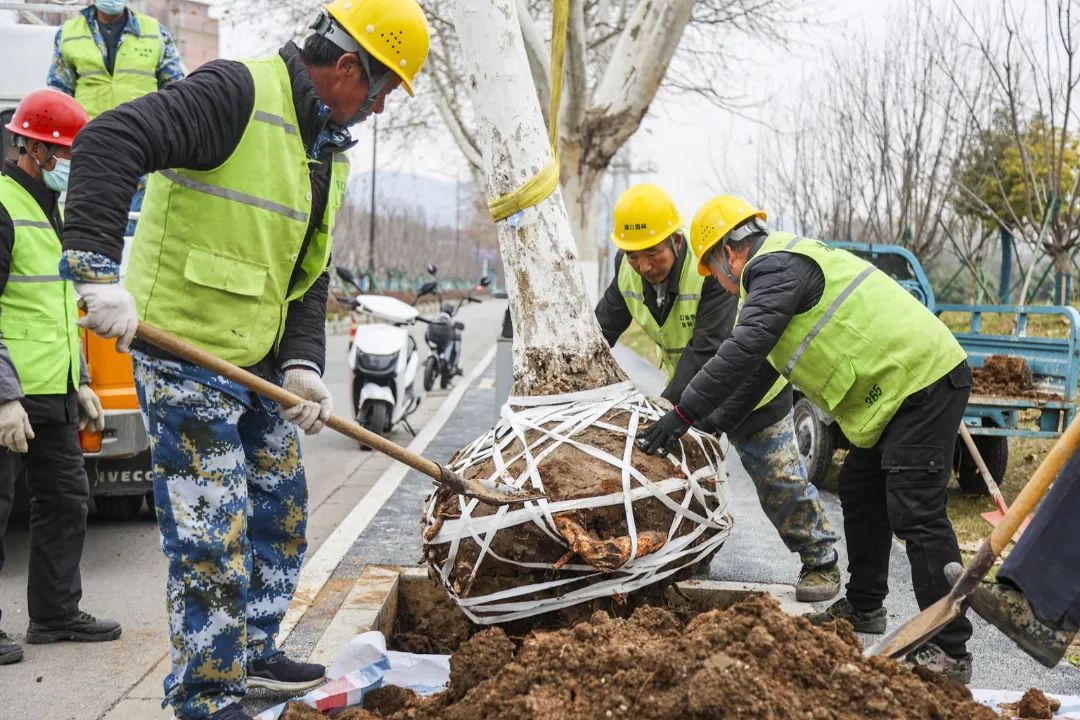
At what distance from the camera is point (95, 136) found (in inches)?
103

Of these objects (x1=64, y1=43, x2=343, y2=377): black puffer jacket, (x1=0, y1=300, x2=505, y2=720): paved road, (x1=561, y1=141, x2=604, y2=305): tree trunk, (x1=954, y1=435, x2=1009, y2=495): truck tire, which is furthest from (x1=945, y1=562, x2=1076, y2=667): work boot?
(x1=561, y1=141, x2=604, y2=305): tree trunk

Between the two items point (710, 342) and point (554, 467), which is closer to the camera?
point (554, 467)

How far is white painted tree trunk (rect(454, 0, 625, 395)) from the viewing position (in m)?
4.06

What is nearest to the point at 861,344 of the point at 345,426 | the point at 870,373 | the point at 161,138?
the point at 870,373

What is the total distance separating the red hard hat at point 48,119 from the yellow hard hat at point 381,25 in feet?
5.69

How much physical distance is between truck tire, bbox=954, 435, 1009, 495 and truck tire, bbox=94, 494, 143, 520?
5.47 metres

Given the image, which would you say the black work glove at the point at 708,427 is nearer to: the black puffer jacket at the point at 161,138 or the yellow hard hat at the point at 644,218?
the yellow hard hat at the point at 644,218

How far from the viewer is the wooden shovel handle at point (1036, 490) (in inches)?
111

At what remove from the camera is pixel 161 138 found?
2.70 metres

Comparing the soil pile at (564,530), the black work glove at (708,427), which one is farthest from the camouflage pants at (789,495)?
the soil pile at (564,530)

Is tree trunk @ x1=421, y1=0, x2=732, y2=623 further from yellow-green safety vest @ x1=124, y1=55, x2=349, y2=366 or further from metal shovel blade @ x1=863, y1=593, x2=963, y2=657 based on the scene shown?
yellow-green safety vest @ x1=124, y1=55, x2=349, y2=366

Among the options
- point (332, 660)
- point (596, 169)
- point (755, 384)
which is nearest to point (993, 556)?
point (755, 384)

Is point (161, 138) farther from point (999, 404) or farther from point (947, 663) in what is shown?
point (999, 404)

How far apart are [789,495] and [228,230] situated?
2914 mm
